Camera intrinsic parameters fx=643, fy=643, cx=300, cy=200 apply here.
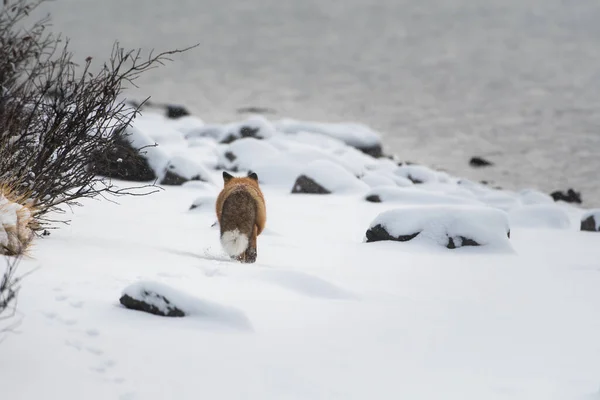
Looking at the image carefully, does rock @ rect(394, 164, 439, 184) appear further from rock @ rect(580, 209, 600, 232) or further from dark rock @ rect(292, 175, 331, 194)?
rock @ rect(580, 209, 600, 232)

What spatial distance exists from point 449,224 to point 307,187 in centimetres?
699

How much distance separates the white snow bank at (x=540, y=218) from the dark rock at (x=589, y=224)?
733mm

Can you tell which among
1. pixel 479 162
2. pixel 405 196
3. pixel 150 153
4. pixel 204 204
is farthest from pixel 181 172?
pixel 479 162

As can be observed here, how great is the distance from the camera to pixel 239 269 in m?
5.51

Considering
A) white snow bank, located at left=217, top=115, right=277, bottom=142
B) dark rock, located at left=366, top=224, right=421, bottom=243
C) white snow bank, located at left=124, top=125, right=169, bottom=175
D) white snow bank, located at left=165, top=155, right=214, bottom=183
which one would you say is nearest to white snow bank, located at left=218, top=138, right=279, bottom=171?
white snow bank, located at left=165, top=155, right=214, bottom=183

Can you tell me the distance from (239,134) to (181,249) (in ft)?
60.9

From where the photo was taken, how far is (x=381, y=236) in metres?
8.84

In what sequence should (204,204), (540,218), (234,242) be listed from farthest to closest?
(540,218) < (204,204) < (234,242)

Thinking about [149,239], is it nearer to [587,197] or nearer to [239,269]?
[239,269]

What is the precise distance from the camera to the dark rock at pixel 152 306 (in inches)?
156

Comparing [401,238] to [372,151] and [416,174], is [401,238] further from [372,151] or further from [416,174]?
[372,151]

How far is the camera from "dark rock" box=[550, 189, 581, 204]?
24.9 m

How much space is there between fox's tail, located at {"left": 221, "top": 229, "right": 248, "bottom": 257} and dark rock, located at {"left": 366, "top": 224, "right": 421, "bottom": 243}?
279 centimetres

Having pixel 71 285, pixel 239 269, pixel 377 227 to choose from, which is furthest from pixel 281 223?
pixel 71 285
